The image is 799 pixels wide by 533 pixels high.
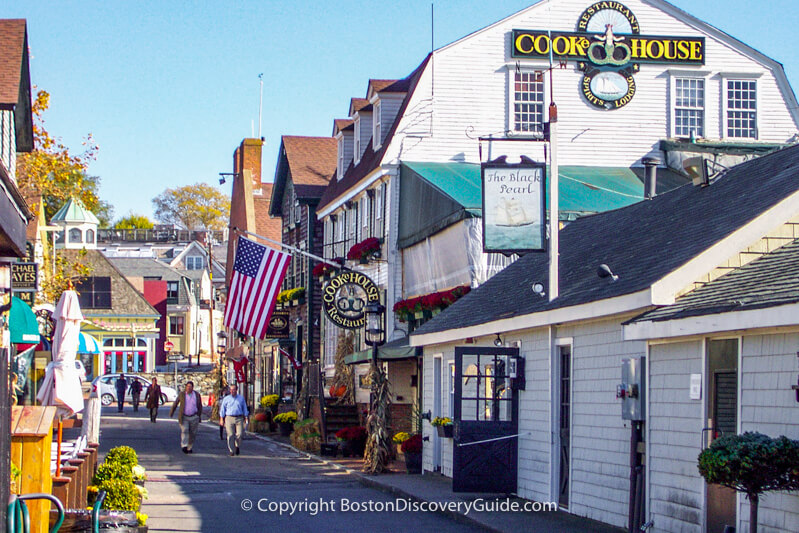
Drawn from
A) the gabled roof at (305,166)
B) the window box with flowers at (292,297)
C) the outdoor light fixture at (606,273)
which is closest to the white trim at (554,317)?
the outdoor light fixture at (606,273)

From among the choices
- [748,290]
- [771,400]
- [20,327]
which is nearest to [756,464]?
[771,400]

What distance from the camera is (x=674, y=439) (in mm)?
11680

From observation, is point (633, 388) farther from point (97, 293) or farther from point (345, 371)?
point (97, 293)

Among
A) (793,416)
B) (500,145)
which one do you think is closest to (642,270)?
(793,416)

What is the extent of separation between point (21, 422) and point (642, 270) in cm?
708

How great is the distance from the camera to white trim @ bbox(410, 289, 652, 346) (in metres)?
12.0

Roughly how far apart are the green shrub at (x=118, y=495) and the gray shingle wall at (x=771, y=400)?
5.84 metres

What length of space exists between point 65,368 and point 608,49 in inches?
739

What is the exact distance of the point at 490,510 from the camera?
606 inches

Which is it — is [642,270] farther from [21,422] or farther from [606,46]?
[606,46]

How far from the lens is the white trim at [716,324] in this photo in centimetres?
910

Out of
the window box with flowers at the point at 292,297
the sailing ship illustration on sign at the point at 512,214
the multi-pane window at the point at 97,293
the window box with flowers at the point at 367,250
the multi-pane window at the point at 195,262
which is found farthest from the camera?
the multi-pane window at the point at 195,262

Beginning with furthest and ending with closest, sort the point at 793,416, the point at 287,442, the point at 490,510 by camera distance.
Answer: the point at 287,442 < the point at 490,510 < the point at 793,416

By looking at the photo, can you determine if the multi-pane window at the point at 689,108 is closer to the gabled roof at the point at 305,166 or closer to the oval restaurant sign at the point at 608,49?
the oval restaurant sign at the point at 608,49
